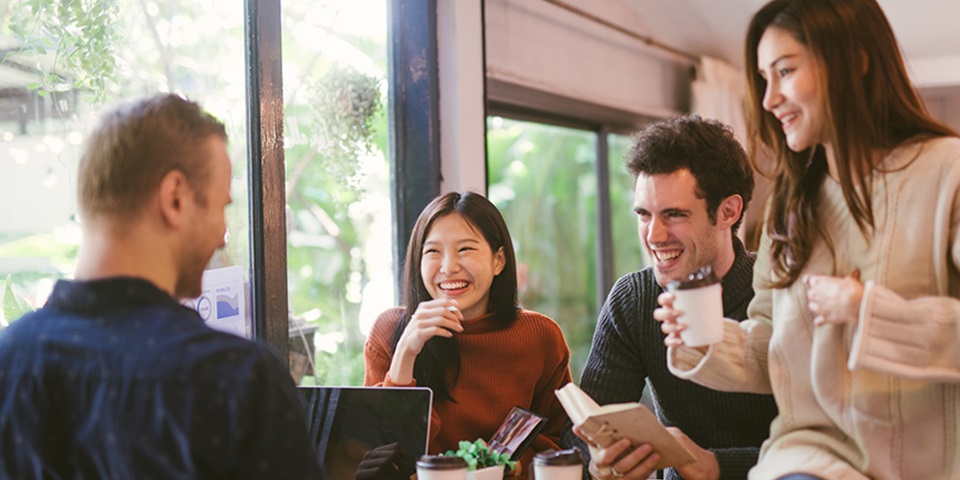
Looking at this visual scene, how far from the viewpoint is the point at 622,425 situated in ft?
5.62

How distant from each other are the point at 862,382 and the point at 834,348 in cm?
7

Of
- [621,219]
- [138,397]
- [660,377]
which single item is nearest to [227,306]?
[660,377]

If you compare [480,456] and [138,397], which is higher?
[138,397]

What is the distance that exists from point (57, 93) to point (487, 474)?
4.35 feet

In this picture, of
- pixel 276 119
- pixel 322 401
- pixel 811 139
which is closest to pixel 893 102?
pixel 811 139

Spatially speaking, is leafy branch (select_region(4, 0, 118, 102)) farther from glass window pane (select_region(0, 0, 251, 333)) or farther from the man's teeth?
the man's teeth

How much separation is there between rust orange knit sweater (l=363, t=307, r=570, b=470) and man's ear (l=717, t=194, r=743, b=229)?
0.47 m

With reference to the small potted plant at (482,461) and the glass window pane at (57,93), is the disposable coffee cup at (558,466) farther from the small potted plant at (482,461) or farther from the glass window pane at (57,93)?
the glass window pane at (57,93)

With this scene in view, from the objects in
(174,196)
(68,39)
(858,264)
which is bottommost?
(858,264)

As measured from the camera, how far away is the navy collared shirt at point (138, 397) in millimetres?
1201

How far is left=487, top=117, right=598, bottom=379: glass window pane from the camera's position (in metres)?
5.02

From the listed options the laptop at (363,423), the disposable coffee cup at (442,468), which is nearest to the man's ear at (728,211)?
the laptop at (363,423)

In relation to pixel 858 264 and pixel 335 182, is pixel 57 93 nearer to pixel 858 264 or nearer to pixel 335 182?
pixel 335 182

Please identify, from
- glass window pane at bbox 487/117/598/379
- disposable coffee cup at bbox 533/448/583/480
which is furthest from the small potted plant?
glass window pane at bbox 487/117/598/379
